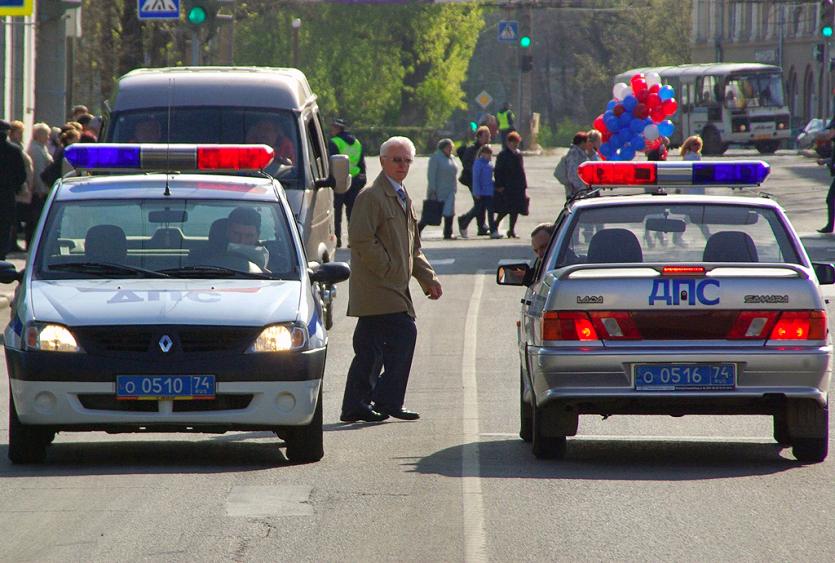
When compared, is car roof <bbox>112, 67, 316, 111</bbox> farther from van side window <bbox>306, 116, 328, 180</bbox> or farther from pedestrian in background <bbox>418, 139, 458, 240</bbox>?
pedestrian in background <bbox>418, 139, 458, 240</bbox>

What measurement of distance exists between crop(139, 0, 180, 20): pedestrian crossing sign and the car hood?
14.2m

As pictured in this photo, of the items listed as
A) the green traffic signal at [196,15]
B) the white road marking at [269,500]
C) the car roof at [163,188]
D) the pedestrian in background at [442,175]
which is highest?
the green traffic signal at [196,15]

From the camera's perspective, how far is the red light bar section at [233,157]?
11320 mm

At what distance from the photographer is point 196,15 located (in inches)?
904

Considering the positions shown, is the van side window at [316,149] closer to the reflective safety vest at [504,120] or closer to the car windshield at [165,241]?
the car windshield at [165,241]

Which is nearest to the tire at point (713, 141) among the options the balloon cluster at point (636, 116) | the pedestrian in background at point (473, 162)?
the pedestrian in background at point (473, 162)

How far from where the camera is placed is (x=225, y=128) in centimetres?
1602

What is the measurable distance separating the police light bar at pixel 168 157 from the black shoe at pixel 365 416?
169 cm

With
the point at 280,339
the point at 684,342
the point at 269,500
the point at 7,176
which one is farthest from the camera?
the point at 7,176

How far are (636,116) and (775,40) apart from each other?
177 feet

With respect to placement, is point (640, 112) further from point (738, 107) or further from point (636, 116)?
point (738, 107)

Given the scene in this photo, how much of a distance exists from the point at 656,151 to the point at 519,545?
21338mm

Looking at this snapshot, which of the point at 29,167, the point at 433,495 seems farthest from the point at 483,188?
the point at 433,495

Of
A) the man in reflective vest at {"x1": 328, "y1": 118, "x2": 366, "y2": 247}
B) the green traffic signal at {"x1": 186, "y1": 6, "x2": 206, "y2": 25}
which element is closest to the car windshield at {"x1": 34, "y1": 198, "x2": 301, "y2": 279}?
the green traffic signal at {"x1": 186, "y1": 6, "x2": 206, "y2": 25}
